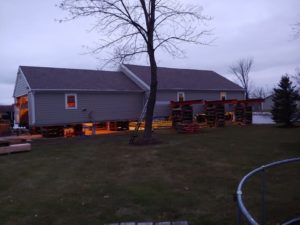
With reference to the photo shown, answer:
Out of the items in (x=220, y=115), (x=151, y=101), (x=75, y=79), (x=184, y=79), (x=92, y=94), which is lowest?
(x=220, y=115)

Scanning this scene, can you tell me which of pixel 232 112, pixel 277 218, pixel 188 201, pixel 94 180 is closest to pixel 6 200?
pixel 94 180

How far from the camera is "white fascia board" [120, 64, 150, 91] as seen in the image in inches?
1235

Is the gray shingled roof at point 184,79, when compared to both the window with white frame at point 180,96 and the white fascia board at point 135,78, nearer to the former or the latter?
the white fascia board at point 135,78

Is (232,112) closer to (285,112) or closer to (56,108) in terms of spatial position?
(285,112)

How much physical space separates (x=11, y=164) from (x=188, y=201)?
7.84m

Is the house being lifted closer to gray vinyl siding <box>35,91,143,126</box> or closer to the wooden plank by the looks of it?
gray vinyl siding <box>35,91,143,126</box>

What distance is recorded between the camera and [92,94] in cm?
2814

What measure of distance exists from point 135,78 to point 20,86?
9896 millimetres

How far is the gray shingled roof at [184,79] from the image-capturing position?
33.5 meters

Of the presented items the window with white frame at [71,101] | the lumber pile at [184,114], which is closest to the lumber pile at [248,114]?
the lumber pile at [184,114]

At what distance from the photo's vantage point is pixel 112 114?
96.3ft

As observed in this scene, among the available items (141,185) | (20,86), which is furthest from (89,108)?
(141,185)

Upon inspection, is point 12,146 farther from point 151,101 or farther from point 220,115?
point 220,115

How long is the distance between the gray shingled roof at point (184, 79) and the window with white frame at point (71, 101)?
7.18 metres
